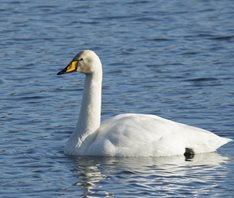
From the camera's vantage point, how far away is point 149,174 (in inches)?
499

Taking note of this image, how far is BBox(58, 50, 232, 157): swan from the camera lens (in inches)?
532

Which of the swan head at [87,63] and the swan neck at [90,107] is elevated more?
the swan head at [87,63]

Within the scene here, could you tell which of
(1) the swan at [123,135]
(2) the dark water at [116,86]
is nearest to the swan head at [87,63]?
(1) the swan at [123,135]

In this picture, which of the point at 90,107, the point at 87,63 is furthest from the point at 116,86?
the point at 87,63

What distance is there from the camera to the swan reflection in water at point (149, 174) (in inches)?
472

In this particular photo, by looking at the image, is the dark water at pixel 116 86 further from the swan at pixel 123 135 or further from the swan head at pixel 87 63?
the swan head at pixel 87 63

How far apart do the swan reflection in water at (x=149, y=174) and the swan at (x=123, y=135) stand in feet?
0.36

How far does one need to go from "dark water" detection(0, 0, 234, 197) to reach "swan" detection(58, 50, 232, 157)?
145 mm

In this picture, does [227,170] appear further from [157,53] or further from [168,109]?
[157,53]

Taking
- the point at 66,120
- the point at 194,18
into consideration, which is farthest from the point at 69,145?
the point at 194,18

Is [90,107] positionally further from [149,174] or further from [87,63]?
[149,174]

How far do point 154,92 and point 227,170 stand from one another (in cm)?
425

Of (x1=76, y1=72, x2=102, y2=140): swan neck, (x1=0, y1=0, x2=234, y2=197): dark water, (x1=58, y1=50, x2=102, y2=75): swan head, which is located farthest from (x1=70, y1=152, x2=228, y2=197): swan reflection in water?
(x1=58, y1=50, x2=102, y2=75): swan head

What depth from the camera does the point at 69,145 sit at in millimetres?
13812
